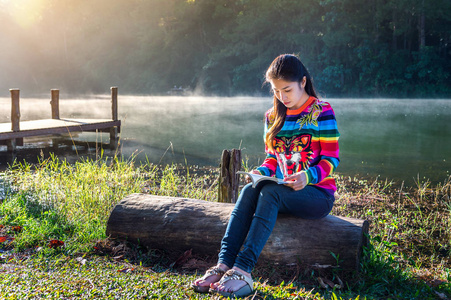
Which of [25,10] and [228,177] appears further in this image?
[25,10]

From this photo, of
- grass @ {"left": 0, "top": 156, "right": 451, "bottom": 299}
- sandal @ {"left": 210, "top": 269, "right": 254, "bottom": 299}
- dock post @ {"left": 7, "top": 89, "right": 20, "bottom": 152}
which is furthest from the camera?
dock post @ {"left": 7, "top": 89, "right": 20, "bottom": 152}

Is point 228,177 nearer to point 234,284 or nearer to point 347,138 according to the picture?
point 234,284

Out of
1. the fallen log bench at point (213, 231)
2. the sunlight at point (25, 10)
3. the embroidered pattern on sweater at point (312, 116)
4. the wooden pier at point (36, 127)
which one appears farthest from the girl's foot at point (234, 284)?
the sunlight at point (25, 10)

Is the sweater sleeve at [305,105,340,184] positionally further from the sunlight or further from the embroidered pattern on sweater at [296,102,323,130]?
the sunlight

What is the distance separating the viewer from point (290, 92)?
320 cm

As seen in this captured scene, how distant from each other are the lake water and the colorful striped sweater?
5.94 metres

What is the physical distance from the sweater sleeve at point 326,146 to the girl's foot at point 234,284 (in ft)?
2.58

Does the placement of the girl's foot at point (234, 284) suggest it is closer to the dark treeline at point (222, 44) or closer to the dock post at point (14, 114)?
the dock post at point (14, 114)

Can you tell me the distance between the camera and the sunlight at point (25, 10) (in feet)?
165

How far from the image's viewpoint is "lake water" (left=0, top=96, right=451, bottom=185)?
33.6 feet

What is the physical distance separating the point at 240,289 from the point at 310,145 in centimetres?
112

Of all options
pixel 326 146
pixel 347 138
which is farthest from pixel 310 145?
pixel 347 138

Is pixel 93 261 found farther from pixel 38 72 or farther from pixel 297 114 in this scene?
pixel 38 72

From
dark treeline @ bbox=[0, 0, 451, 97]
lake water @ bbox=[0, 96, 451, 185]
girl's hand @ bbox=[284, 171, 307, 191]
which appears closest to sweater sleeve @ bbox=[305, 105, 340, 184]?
girl's hand @ bbox=[284, 171, 307, 191]
